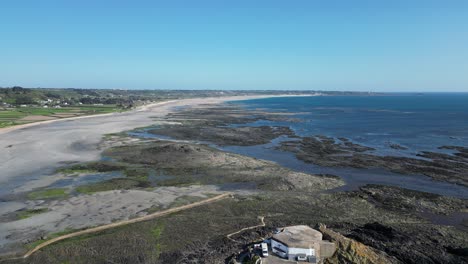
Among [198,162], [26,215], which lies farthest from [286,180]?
[26,215]

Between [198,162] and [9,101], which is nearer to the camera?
[198,162]

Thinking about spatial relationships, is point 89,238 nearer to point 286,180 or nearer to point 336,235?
point 336,235

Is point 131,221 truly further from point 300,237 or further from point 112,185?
point 300,237

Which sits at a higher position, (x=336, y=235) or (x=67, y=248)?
(x=336, y=235)

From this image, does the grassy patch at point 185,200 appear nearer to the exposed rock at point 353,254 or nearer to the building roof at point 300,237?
the building roof at point 300,237

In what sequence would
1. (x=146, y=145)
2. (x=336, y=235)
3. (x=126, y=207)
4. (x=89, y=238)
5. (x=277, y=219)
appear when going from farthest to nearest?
(x=146, y=145)
(x=126, y=207)
(x=277, y=219)
(x=89, y=238)
(x=336, y=235)

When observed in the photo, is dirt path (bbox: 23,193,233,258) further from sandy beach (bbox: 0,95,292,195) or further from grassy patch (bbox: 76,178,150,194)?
sandy beach (bbox: 0,95,292,195)

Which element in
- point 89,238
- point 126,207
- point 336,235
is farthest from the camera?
point 126,207
